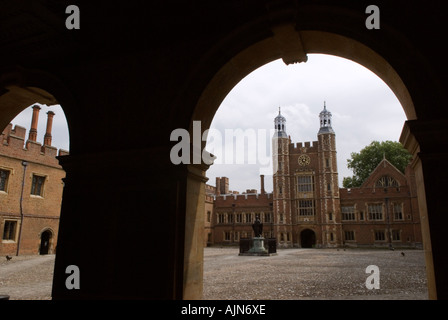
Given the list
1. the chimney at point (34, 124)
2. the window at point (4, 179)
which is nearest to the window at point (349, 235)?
the chimney at point (34, 124)

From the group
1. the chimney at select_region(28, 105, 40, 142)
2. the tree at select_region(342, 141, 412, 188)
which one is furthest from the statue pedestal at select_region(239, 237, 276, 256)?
the tree at select_region(342, 141, 412, 188)

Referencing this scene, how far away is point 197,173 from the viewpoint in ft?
12.3

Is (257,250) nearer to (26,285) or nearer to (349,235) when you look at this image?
(26,285)

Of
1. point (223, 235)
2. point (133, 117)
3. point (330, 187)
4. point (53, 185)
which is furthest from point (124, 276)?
point (223, 235)

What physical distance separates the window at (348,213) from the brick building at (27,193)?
29.7 meters

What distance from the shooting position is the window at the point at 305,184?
37.7m

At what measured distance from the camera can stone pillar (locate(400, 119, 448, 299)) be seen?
261 centimetres

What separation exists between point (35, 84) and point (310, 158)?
36720 millimetres

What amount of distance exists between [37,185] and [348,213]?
3142cm

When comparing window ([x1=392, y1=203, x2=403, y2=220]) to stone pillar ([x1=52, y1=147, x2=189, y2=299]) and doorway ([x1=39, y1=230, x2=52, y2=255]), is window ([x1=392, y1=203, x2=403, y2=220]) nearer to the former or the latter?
doorway ([x1=39, y1=230, x2=52, y2=255])

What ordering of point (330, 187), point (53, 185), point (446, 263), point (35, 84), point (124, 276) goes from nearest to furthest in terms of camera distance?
point (446, 263) < point (124, 276) < point (35, 84) < point (53, 185) < point (330, 187)

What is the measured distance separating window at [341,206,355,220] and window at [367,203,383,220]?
1.81 m

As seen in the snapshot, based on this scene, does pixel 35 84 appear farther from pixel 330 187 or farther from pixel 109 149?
pixel 330 187

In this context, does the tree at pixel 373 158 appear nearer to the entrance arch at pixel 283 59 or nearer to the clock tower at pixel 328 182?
the clock tower at pixel 328 182
